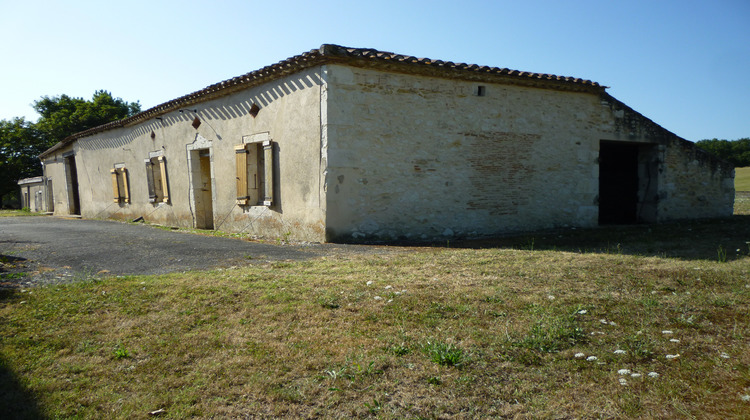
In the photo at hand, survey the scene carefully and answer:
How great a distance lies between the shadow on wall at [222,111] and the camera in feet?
28.4

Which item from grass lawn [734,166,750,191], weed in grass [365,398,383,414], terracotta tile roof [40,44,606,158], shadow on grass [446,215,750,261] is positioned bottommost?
weed in grass [365,398,383,414]

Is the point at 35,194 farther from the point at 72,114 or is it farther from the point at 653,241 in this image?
the point at 653,241

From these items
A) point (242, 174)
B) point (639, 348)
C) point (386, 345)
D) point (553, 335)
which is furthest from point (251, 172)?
point (639, 348)

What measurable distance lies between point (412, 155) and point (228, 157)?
4.81 meters

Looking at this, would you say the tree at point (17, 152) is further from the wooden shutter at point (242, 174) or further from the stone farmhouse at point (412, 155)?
the wooden shutter at point (242, 174)

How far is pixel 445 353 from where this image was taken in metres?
2.90

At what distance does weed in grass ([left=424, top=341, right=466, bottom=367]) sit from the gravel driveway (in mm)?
3812

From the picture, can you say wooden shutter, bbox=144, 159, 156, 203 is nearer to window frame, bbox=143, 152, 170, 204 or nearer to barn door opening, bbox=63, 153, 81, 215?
window frame, bbox=143, 152, 170, 204

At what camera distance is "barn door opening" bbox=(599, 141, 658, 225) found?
11.7m

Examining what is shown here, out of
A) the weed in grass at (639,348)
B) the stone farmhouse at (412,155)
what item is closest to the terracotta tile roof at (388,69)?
the stone farmhouse at (412,155)

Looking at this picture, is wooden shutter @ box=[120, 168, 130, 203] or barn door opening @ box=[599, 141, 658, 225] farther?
wooden shutter @ box=[120, 168, 130, 203]

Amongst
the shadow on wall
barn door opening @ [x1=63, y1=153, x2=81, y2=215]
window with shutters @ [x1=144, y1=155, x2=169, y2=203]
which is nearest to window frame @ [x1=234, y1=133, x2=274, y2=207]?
the shadow on wall

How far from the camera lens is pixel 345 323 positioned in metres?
3.58

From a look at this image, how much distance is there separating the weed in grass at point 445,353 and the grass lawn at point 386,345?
11mm
